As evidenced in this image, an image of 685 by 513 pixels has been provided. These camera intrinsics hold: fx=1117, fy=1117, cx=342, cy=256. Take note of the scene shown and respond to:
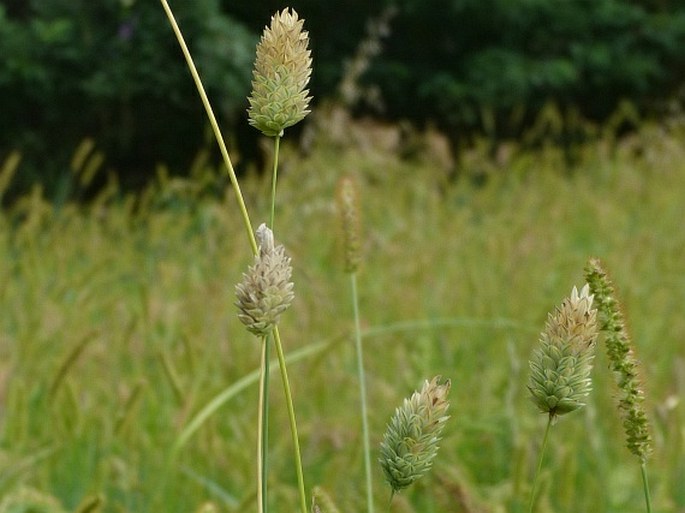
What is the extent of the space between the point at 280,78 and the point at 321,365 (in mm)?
1893

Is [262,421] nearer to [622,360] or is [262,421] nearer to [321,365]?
[622,360]

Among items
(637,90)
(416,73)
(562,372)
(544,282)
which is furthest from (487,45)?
(562,372)

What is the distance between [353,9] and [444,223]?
3.16m

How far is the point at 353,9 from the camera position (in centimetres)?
765

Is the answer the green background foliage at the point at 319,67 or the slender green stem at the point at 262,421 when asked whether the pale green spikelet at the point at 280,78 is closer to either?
the slender green stem at the point at 262,421

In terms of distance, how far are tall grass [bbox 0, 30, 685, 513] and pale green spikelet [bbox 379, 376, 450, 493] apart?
162mm

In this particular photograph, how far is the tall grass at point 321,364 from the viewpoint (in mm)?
1799

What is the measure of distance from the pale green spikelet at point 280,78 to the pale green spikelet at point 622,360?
19 cm

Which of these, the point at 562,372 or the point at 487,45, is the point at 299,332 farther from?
the point at 487,45

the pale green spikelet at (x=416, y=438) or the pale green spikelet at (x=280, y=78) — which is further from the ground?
the pale green spikelet at (x=280, y=78)

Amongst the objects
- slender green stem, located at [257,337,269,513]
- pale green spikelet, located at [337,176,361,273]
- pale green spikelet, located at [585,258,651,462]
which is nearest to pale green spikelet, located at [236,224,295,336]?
slender green stem, located at [257,337,269,513]

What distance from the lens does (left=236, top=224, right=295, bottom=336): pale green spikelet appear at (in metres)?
0.52

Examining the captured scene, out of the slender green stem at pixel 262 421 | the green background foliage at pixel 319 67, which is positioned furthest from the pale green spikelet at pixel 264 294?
the green background foliage at pixel 319 67

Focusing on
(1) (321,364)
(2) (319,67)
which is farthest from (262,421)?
(2) (319,67)
